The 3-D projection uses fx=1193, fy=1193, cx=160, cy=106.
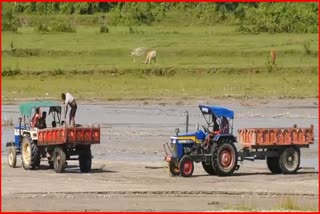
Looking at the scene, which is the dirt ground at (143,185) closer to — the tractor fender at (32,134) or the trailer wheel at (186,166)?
the trailer wheel at (186,166)

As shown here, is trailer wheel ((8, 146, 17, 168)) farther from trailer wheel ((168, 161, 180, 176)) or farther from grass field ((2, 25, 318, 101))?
grass field ((2, 25, 318, 101))

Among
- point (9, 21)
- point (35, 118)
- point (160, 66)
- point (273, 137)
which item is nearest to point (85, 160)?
point (35, 118)

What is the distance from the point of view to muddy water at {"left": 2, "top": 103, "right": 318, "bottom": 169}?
30.3 m

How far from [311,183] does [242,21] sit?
55745 mm

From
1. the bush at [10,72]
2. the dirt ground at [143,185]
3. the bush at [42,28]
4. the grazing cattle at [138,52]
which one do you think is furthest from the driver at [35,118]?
the bush at [42,28]

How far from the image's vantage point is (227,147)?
81.1ft

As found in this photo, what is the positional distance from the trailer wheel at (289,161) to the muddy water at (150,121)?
48.2 inches

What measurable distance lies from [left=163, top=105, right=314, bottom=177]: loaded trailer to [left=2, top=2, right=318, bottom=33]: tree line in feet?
154

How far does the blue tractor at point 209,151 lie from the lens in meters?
24.6

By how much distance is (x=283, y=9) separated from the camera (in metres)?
78.5

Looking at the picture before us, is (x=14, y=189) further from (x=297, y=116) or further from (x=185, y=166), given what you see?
(x=297, y=116)

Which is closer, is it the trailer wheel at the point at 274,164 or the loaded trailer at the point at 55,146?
the loaded trailer at the point at 55,146

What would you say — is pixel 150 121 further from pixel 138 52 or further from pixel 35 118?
pixel 138 52

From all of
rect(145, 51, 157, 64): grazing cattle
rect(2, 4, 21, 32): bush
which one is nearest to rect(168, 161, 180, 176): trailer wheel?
rect(145, 51, 157, 64): grazing cattle
